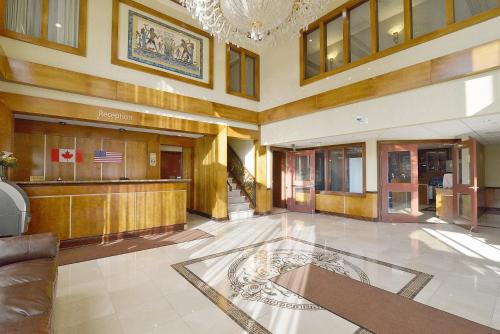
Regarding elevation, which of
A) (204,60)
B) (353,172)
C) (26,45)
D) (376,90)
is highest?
(204,60)

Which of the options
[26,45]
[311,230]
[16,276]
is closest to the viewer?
[16,276]

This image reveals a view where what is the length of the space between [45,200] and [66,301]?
262cm

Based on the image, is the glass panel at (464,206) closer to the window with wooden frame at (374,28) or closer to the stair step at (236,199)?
the window with wooden frame at (374,28)

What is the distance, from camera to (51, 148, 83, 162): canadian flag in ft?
21.6

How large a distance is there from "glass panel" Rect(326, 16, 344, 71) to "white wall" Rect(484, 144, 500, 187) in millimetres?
7216

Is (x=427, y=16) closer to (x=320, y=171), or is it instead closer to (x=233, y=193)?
(x=320, y=171)

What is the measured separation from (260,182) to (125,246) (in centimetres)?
489

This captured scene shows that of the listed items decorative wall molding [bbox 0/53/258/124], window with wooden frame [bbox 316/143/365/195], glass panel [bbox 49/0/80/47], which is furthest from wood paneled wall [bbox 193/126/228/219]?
glass panel [bbox 49/0/80/47]

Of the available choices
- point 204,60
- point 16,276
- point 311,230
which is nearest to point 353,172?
point 311,230

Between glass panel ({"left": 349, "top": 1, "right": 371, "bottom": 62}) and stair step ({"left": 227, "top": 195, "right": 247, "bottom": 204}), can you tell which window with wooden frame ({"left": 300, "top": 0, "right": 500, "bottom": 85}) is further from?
stair step ({"left": 227, "top": 195, "right": 247, "bottom": 204})

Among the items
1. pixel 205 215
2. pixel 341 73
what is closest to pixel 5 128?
pixel 205 215

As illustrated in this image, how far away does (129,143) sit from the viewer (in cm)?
777

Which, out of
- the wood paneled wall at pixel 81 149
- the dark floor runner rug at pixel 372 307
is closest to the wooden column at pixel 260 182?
the wood paneled wall at pixel 81 149

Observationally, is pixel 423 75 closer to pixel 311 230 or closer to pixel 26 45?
pixel 311 230
